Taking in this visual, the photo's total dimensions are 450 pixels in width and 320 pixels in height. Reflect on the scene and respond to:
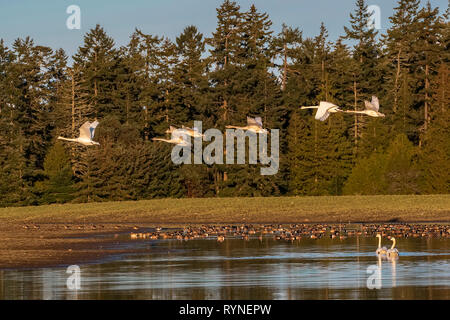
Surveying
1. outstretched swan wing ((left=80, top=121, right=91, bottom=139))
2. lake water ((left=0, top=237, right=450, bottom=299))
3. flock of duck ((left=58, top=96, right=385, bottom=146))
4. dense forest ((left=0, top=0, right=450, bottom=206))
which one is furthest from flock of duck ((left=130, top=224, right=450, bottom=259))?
dense forest ((left=0, top=0, right=450, bottom=206))

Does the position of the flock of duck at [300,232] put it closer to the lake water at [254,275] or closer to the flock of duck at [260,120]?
the lake water at [254,275]

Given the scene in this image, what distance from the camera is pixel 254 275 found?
29812 mm

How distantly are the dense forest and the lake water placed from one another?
51637 mm

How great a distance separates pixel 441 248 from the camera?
126 feet

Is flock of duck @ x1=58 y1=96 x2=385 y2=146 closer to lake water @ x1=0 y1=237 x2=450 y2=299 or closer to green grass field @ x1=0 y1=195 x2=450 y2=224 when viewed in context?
lake water @ x1=0 y1=237 x2=450 y2=299

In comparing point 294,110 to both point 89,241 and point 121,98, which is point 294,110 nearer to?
point 121,98

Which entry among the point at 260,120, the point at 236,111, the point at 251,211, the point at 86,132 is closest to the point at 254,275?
the point at 260,120

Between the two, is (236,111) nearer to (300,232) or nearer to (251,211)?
(251,211)

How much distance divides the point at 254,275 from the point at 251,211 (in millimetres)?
36824

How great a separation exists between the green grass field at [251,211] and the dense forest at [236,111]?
17.3 m

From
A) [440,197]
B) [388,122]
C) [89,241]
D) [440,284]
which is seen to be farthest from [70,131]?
[440,284]

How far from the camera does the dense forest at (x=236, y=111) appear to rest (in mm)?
93375

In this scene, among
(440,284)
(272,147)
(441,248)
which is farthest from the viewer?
(272,147)

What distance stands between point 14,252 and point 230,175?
60736 mm
